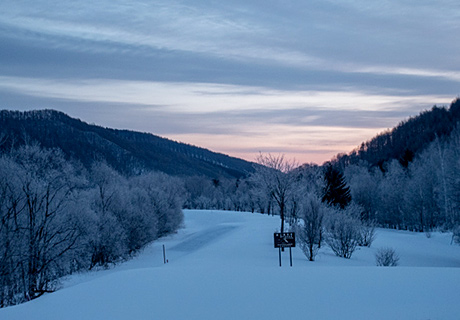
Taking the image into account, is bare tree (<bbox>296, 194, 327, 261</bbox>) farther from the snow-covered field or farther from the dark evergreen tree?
the dark evergreen tree

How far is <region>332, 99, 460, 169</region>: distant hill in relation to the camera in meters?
113

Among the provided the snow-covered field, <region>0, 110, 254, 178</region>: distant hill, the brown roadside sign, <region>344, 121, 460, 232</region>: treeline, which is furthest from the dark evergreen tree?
<region>0, 110, 254, 178</region>: distant hill

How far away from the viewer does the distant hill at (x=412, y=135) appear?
370 feet

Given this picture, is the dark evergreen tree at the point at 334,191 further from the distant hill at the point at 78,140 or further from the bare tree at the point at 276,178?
the distant hill at the point at 78,140

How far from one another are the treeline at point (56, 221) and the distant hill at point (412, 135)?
274 ft

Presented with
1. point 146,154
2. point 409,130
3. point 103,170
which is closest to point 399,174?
point 103,170

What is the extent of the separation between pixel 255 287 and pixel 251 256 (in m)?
13.2

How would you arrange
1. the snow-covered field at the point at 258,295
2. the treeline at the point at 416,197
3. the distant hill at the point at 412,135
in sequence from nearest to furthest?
the snow-covered field at the point at 258,295, the treeline at the point at 416,197, the distant hill at the point at 412,135

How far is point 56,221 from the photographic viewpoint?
2345 centimetres

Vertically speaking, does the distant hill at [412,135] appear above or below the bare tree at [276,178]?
above

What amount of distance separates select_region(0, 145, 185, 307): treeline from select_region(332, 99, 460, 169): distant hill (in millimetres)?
83601

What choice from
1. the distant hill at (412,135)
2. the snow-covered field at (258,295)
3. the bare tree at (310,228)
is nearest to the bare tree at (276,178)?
the bare tree at (310,228)

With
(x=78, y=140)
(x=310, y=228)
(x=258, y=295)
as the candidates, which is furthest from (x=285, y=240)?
(x=78, y=140)

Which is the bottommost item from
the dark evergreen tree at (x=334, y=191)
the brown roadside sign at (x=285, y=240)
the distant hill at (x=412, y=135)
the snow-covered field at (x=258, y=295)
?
the snow-covered field at (x=258, y=295)
